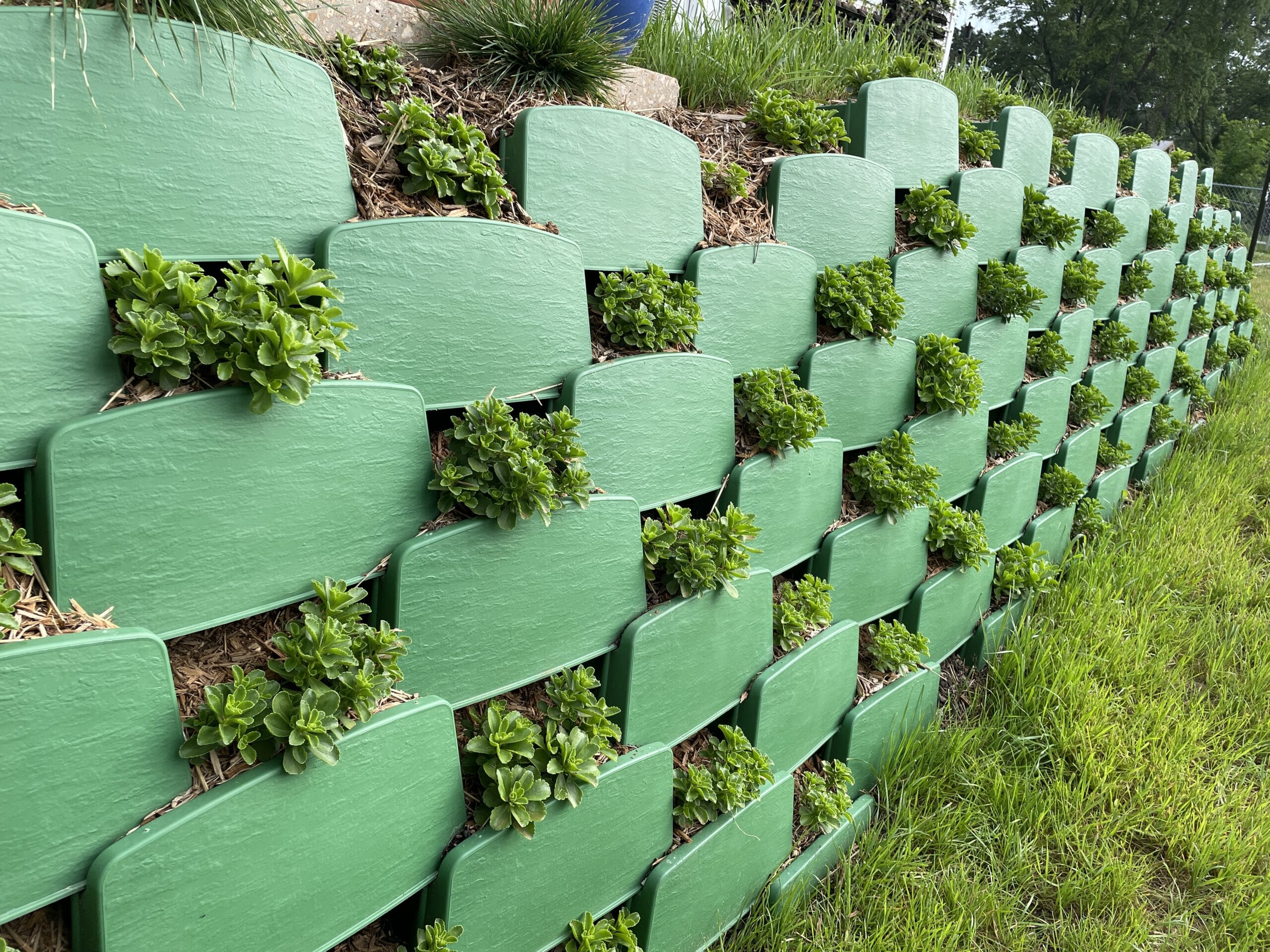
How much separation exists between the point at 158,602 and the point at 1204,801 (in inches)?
88.9

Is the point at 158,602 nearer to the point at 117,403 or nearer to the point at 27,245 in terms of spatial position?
the point at 117,403

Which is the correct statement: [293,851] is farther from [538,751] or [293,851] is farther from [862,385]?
[862,385]

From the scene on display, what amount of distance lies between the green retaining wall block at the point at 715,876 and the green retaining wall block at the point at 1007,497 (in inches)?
42.1

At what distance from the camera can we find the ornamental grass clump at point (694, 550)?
4.63ft

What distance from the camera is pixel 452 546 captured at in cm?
112

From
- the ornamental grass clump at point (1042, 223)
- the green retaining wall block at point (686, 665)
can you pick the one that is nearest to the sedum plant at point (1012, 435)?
the ornamental grass clump at point (1042, 223)

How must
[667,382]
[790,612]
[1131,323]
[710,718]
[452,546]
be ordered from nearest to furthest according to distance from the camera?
[452,546], [667,382], [710,718], [790,612], [1131,323]

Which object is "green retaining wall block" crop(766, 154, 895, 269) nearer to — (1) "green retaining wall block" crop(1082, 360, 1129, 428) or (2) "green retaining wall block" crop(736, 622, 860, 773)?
(2) "green retaining wall block" crop(736, 622, 860, 773)

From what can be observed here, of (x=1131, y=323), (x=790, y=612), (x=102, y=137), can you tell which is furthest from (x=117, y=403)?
(x=1131, y=323)

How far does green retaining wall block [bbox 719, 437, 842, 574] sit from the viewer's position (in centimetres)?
159

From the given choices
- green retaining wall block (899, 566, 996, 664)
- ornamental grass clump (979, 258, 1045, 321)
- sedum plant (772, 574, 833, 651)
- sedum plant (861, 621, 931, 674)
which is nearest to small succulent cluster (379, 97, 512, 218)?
sedum plant (772, 574, 833, 651)

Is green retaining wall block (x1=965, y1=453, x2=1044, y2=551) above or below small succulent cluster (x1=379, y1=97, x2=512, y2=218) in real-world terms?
below

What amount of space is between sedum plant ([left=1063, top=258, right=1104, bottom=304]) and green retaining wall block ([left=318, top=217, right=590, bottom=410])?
2230 mm

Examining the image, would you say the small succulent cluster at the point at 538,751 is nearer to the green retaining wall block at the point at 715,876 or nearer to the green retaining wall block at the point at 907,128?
the green retaining wall block at the point at 715,876
